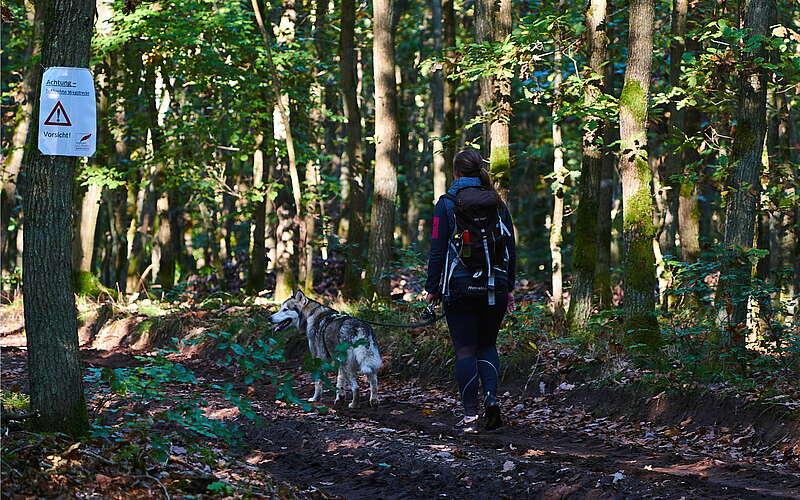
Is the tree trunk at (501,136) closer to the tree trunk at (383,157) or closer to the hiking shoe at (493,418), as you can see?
the tree trunk at (383,157)

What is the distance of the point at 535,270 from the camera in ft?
120

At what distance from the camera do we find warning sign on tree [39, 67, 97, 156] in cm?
591

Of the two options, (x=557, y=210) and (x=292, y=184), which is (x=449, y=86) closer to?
(x=292, y=184)

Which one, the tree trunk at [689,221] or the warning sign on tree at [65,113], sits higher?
the warning sign on tree at [65,113]

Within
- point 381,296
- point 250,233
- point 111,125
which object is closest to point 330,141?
point 250,233

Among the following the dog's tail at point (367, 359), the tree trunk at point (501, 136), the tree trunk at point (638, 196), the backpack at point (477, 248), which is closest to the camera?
the backpack at point (477, 248)

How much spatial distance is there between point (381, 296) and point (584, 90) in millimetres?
5723

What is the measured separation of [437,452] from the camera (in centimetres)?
769

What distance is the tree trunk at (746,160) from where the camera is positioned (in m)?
10.3

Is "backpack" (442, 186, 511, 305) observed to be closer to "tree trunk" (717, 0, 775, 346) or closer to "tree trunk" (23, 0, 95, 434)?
"tree trunk" (717, 0, 775, 346)

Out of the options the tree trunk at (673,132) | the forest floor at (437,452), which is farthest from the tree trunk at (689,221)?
the forest floor at (437,452)

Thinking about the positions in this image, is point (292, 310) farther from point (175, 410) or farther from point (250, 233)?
point (250, 233)

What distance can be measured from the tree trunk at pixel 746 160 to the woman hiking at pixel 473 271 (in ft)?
10.9

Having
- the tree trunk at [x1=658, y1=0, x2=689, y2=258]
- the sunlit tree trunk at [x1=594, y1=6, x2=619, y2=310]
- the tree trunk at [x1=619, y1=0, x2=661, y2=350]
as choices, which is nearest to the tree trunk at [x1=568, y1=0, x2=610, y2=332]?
the sunlit tree trunk at [x1=594, y1=6, x2=619, y2=310]
